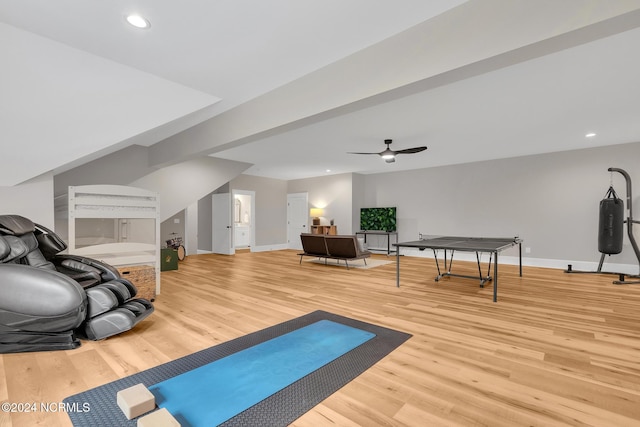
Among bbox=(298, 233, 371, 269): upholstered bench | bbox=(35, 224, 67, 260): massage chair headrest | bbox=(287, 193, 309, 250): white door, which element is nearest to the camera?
bbox=(35, 224, 67, 260): massage chair headrest

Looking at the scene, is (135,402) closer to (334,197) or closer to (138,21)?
(138,21)

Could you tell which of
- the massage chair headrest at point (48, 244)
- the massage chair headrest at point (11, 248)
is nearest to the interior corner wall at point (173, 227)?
the massage chair headrest at point (48, 244)

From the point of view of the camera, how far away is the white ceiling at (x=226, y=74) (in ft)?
6.93

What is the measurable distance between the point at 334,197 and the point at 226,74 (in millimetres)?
6895

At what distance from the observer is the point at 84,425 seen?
1.55m

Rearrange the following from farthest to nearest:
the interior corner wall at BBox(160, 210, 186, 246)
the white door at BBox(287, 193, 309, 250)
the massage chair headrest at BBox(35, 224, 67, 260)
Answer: the white door at BBox(287, 193, 309, 250)
the interior corner wall at BBox(160, 210, 186, 246)
the massage chair headrest at BBox(35, 224, 67, 260)

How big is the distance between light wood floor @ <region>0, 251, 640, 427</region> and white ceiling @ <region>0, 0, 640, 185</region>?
2292mm

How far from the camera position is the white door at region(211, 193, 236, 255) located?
8.91m

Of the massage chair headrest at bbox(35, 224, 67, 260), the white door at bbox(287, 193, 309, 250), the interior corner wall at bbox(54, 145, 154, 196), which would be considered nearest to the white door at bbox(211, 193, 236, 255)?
the white door at bbox(287, 193, 309, 250)

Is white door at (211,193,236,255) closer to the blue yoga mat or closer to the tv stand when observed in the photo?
the tv stand

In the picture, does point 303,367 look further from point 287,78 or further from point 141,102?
point 141,102

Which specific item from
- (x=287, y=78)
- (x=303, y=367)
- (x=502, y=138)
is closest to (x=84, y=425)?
(x=303, y=367)

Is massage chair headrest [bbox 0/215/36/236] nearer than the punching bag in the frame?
Yes

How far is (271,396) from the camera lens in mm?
1815
